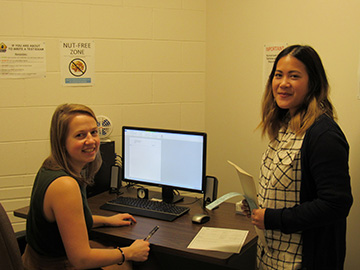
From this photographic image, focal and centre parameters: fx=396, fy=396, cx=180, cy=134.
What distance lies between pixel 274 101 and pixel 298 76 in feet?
0.73

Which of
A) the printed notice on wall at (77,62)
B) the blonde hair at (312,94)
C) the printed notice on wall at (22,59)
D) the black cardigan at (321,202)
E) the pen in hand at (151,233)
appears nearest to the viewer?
the black cardigan at (321,202)

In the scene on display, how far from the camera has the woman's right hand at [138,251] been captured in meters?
1.80

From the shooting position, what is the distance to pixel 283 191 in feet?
5.43

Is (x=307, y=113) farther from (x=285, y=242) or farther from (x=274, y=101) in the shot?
(x=285, y=242)

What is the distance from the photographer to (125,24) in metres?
2.88

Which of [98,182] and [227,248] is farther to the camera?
[98,182]

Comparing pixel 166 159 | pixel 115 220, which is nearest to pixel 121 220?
pixel 115 220

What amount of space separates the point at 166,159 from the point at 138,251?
27.6 inches

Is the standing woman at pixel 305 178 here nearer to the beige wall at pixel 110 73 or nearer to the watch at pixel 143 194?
the watch at pixel 143 194

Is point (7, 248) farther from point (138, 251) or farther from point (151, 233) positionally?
point (151, 233)

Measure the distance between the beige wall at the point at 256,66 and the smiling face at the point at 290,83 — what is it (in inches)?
23.1

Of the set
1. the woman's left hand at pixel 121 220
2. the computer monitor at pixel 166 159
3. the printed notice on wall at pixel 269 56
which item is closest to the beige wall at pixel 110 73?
the computer monitor at pixel 166 159

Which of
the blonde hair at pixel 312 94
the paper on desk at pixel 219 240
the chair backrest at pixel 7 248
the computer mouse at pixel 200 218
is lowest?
the paper on desk at pixel 219 240

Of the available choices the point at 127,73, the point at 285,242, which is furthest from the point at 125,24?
the point at 285,242
